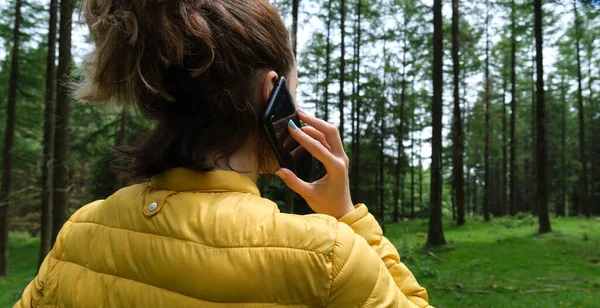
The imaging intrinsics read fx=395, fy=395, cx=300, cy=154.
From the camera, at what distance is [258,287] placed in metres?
0.76

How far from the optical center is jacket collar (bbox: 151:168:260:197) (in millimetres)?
908

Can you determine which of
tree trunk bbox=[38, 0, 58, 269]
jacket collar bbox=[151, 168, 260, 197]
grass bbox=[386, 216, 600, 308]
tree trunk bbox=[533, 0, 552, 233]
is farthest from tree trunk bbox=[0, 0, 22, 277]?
tree trunk bbox=[533, 0, 552, 233]

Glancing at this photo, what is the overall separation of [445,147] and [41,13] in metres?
30.8

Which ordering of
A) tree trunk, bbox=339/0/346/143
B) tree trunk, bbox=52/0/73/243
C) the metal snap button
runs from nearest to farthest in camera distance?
the metal snap button
tree trunk, bbox=52/0/73/243
tree trunk, bbox=339/0/346/143

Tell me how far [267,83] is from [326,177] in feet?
0.96

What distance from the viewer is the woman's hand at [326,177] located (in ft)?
3.39

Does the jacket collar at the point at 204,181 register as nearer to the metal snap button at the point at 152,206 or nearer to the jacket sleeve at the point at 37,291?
the metal snap button at the point at 152,206

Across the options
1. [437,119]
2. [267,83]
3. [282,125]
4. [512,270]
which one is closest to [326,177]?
[282,125]

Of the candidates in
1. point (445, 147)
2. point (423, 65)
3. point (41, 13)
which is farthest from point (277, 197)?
point (445, 147)

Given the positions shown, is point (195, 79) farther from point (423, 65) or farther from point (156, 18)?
point (423, 65)

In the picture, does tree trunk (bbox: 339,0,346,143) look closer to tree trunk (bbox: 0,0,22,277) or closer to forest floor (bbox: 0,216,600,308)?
forest floor (bbox: 0,216,600,308)

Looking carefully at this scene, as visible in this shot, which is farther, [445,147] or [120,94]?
[445,147]

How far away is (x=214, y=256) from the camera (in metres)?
0.79

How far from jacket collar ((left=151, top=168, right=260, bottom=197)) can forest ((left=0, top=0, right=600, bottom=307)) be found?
330 millimetres
